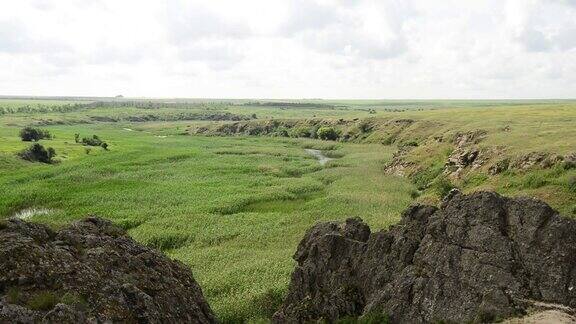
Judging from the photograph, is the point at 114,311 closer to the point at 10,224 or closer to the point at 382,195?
the point at 10,224

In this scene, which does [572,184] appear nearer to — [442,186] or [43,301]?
[442,186]

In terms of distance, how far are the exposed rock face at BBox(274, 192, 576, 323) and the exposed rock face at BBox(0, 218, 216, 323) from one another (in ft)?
24.6

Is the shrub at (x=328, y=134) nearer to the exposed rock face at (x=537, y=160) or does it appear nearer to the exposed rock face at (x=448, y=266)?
the exposed rock face at (x=537, y=160)

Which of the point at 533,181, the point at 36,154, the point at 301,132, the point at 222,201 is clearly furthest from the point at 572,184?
the point at 301,132

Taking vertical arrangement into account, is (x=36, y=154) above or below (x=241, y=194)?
above

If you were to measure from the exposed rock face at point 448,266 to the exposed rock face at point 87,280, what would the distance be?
24.6ft

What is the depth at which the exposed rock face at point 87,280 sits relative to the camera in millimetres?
20797

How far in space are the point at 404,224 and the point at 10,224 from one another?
2216 centimetres

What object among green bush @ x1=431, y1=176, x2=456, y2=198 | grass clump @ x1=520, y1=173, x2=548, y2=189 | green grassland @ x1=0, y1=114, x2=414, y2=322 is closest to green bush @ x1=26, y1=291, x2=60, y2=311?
→ green grassland @ x1=0, y1=114, x2=414, y2=322

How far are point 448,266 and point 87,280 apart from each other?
712 inches

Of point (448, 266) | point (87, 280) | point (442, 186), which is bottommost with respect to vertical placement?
point (442, 186)

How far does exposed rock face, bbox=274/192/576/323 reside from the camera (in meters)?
24.2

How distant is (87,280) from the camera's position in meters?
23.3

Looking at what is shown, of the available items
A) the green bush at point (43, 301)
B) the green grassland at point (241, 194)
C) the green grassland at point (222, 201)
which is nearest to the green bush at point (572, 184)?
the green grassland at point (241, 194)
